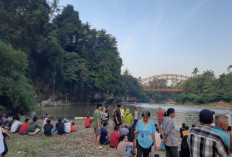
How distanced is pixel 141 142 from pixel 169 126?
3.27 feet

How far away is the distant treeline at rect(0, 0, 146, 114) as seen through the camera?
66.0 feet

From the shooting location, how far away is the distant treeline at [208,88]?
232 ft

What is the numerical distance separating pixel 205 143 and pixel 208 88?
87147 millimetres

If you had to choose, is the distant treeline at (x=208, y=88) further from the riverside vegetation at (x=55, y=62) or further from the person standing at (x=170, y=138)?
the person standing at (x=170, y=138)

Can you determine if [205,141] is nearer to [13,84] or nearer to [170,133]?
[170,133]

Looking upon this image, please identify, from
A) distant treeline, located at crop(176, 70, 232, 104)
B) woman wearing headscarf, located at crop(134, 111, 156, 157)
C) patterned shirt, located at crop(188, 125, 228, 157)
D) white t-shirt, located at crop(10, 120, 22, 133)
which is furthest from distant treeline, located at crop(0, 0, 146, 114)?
distant treeline, located at crop(176, 70, 232, 104)

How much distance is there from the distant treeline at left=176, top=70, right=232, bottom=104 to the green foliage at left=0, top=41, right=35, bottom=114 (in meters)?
66.1

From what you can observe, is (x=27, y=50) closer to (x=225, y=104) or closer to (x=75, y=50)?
(x=75, y=50)

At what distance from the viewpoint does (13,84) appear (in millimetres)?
19297

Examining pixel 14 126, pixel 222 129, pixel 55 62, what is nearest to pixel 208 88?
pixel 55 62

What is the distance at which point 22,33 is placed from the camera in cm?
3516

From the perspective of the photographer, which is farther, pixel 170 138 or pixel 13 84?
pixel 13 84

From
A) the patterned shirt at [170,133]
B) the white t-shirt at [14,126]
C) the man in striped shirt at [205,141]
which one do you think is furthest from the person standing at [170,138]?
the white t-shirt at [14,126]

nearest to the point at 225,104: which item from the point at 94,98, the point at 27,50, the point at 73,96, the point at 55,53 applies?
the point at 94,98
